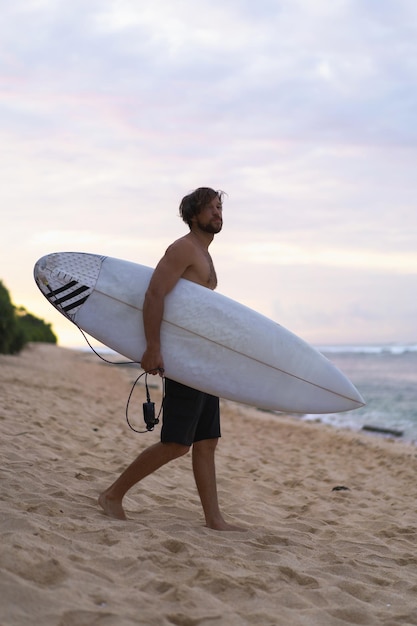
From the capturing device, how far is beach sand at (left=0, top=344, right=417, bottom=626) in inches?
101

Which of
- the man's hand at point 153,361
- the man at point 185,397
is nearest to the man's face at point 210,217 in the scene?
the man at point 185,397

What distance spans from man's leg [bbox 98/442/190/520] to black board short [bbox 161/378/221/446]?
5cm

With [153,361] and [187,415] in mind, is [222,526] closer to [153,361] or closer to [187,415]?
[187,415]

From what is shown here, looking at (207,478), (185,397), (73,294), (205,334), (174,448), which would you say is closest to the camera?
(174,448)

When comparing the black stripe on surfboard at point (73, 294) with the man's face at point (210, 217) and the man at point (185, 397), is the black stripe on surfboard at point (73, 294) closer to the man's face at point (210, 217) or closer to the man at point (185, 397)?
the man at point (185, 397)

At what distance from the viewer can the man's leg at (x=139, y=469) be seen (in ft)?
12.0

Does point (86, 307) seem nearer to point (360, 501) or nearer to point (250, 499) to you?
point (250, 499)

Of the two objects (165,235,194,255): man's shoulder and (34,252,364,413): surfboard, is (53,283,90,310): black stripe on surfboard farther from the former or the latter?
(165,235,194,255): man's shoulder

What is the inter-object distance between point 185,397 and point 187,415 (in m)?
0.11

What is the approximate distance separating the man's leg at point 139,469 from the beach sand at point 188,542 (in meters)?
0.14

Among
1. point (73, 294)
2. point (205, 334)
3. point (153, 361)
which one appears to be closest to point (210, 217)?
point (205, 334)

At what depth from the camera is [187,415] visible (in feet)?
12.1

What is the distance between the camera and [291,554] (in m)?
3.49

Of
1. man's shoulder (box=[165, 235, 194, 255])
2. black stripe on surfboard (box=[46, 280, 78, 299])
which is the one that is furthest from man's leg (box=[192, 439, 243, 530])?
black stripe on surfboard (box=[46, 280, 78, 299])
